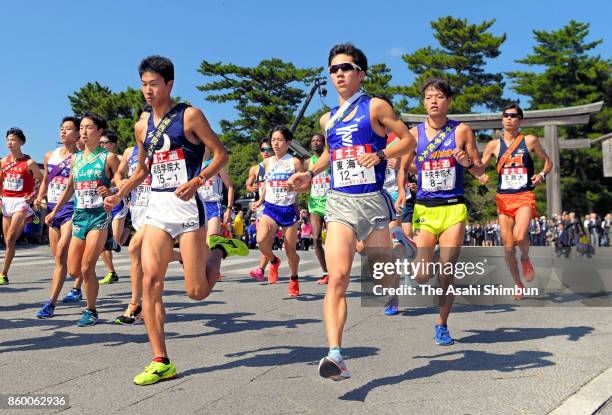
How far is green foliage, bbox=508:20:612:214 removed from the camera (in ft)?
148

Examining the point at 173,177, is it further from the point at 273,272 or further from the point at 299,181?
the point at 273,272

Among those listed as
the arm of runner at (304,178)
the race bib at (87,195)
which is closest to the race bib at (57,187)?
the race bib at (87,195)

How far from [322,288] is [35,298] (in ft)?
12.6

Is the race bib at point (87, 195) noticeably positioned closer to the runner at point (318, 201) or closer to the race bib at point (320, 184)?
the runner at point (318, 201)

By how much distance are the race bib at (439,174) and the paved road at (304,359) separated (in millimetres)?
1301

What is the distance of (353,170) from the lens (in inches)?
163

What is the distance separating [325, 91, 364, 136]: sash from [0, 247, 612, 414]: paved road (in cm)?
168

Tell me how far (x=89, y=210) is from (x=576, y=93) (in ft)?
155

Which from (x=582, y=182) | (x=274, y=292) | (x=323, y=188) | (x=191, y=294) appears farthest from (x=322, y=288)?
(x=582, y=182)

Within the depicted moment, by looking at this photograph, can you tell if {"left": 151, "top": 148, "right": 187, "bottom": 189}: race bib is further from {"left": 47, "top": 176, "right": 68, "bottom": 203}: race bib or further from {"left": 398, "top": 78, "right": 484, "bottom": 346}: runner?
{"left": 47, "top": 176, "right": 68, "bottom": 203}: race bib

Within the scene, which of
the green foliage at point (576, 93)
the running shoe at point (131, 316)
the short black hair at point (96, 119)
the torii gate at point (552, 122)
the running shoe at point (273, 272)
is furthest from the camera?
the green foliage at point (576, 93)

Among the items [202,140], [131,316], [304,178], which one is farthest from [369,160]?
[131,316]

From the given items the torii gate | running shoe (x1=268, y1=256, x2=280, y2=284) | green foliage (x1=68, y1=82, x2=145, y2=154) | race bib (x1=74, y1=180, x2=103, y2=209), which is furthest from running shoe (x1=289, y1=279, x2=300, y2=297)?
green foliage (x1=68, y1=82, x2=145, y2=154)

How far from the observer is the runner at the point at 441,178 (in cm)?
516
